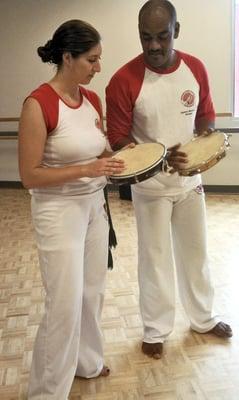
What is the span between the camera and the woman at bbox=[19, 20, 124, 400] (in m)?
1.57

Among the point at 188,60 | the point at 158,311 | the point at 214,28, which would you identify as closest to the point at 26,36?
the point at 214,28

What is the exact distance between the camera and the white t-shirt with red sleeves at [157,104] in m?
2.03

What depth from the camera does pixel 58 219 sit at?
5.49 feet

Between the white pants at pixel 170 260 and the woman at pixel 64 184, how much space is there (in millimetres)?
397

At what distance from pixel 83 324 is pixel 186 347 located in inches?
24.7

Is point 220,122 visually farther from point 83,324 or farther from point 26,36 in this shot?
point 83,324

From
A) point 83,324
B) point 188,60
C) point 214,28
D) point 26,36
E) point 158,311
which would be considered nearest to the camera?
point 83,324

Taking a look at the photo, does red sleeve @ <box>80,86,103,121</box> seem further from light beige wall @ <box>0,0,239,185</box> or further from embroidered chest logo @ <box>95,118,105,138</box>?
→ light beige wall @ <box>0,0,239,185</box>

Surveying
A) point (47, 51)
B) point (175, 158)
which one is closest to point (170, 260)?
point (175, 158)

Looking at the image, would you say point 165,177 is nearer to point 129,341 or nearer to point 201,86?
point 201,86

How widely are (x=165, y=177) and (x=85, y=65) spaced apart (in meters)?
0.71

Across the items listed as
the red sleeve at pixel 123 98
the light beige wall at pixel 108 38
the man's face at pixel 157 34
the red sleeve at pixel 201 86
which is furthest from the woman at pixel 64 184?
the light beige wall at pixel 108 38

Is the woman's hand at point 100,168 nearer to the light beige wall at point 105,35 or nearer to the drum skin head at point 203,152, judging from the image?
the drum skin head at point 203,152

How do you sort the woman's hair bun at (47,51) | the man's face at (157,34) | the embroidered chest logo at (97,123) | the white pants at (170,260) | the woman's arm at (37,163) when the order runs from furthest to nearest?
the white pants at (170,260)
the man's face at (157,34)
the embroidered chest logo at (97,123)
the woman's hair bun at (47,51)
the woman's arm at (37,163)
